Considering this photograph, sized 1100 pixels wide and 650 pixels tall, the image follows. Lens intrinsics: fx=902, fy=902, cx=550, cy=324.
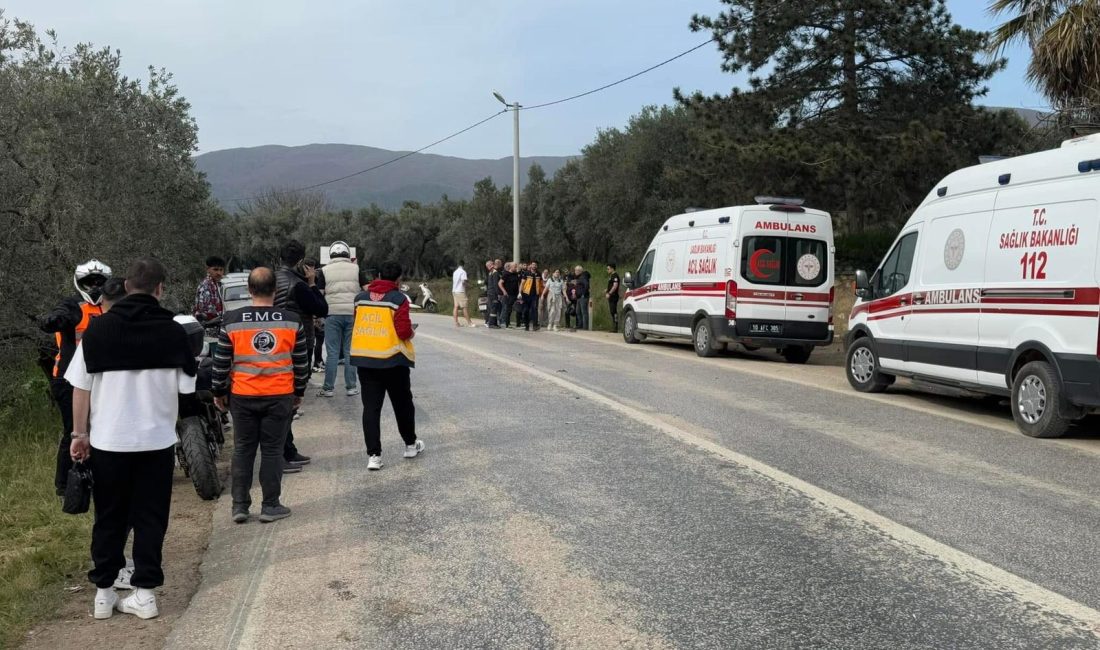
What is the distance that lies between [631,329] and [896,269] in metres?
8.83

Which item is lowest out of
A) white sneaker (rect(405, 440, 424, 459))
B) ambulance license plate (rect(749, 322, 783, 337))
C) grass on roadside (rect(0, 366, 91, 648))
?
grass on roadside (rect(0, 366, 91, 648))

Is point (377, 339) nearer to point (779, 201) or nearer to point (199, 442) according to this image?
point (199, 442)

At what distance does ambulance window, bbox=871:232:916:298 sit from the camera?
10734mm

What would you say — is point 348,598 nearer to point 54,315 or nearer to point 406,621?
point 406,621

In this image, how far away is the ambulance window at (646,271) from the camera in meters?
18.7

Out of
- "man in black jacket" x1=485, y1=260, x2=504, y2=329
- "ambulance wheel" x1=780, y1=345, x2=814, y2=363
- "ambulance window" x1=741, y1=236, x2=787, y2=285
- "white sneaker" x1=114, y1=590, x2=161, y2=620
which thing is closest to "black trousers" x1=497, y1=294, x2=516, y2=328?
"man in black jacket" x1=485, y1=260, x2=504, y2=329

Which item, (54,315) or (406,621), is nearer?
(406,621)

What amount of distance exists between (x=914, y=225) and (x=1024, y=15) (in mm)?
7097

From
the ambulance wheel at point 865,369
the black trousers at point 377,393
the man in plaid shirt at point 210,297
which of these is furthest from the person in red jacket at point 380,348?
the ambulance wheel at point 865,369

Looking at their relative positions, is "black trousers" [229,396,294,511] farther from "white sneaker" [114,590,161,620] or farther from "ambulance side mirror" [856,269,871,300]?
"ambulance side mirror" [856,269,871,300]

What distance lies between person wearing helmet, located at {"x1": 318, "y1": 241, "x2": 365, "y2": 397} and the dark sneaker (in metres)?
5.01

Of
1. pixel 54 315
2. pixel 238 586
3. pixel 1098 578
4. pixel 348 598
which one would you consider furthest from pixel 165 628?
pixel 1098 578

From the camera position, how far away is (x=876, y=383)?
11438mm

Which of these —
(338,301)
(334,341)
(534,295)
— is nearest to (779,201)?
(338,301)
